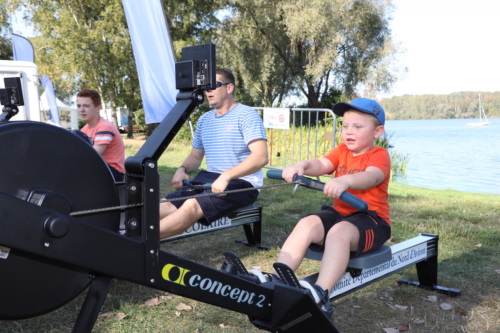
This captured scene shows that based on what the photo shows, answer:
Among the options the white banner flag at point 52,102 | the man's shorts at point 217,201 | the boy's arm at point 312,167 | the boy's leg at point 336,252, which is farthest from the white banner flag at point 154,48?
the white banner flag at point 52,102

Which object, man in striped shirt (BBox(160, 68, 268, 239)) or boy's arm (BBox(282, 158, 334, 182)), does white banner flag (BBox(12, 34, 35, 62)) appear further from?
boy's arm (BBox(282, 158, 334, 182))

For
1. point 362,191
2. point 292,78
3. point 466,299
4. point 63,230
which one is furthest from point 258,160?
point 292,78

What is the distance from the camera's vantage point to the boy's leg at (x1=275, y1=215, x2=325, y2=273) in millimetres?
2553

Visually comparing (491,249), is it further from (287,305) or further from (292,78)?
(292,78)

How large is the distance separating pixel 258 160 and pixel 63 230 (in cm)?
246

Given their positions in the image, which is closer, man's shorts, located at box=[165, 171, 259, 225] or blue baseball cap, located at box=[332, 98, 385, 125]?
blue baseball cap, located at box=[332, 98, 385, 125]

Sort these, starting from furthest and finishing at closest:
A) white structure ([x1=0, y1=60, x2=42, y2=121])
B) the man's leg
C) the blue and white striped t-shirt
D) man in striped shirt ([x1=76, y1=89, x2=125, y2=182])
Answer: white structure ([x1=0, y1=60, x2=42, y2=121]) < man in striped shirt ([x1=76, y1=89, x2=125, y2=182]) < the blue and white striped t-shirt < the man's leg

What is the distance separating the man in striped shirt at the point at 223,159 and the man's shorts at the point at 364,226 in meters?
0.95

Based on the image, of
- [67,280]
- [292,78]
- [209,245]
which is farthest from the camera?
[292,78]

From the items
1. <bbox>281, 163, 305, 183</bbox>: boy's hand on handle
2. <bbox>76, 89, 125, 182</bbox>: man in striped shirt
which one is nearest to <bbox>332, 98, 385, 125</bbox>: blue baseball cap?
<bbox>281, 163, 305, 183</bbox>: boy's hand on handle

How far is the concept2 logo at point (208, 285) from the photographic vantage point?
1.69 meters

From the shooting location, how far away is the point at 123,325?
3.03 m

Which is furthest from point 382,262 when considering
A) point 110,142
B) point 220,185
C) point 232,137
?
point 110,142

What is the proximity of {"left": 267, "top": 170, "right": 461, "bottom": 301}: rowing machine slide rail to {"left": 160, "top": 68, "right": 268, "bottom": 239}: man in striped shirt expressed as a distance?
3.82 feet
